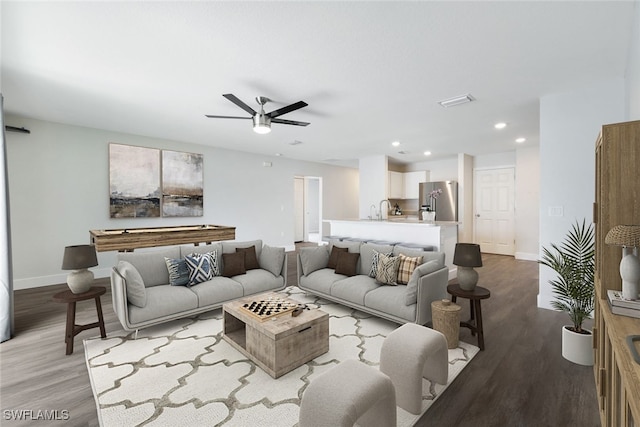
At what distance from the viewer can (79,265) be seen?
8.81 ft

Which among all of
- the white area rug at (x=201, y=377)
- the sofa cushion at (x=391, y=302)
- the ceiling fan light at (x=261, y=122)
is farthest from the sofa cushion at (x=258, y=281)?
the ceiling fan light at (x=261, y=122)

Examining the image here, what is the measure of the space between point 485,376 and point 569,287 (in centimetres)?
109

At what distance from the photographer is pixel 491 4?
190 centimetres

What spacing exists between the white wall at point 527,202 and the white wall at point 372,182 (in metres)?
3.08

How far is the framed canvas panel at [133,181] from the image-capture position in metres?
5.17

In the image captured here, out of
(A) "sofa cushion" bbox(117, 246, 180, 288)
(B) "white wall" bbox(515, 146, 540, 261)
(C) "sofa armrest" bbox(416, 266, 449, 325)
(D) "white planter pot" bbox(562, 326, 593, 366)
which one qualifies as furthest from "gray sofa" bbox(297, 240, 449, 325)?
(B) "white wall" bbox(515, 146, 540, 261)

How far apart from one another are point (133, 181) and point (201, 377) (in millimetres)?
4522

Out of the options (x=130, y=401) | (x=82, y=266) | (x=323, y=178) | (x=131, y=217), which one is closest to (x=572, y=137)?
(x=130, y=401)

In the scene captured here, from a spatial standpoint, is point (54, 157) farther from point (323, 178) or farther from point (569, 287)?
point (569, 287)

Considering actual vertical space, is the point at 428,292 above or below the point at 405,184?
below

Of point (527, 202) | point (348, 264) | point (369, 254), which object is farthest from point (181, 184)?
point (527, 202)

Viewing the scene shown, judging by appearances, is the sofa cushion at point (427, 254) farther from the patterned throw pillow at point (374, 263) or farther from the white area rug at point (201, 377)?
the white area rug at point (201, 377)

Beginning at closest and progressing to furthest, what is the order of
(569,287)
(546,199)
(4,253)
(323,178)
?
(569,287) → (4,253) → (546,199) → (323,178)

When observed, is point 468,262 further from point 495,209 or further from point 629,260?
point 495,209
